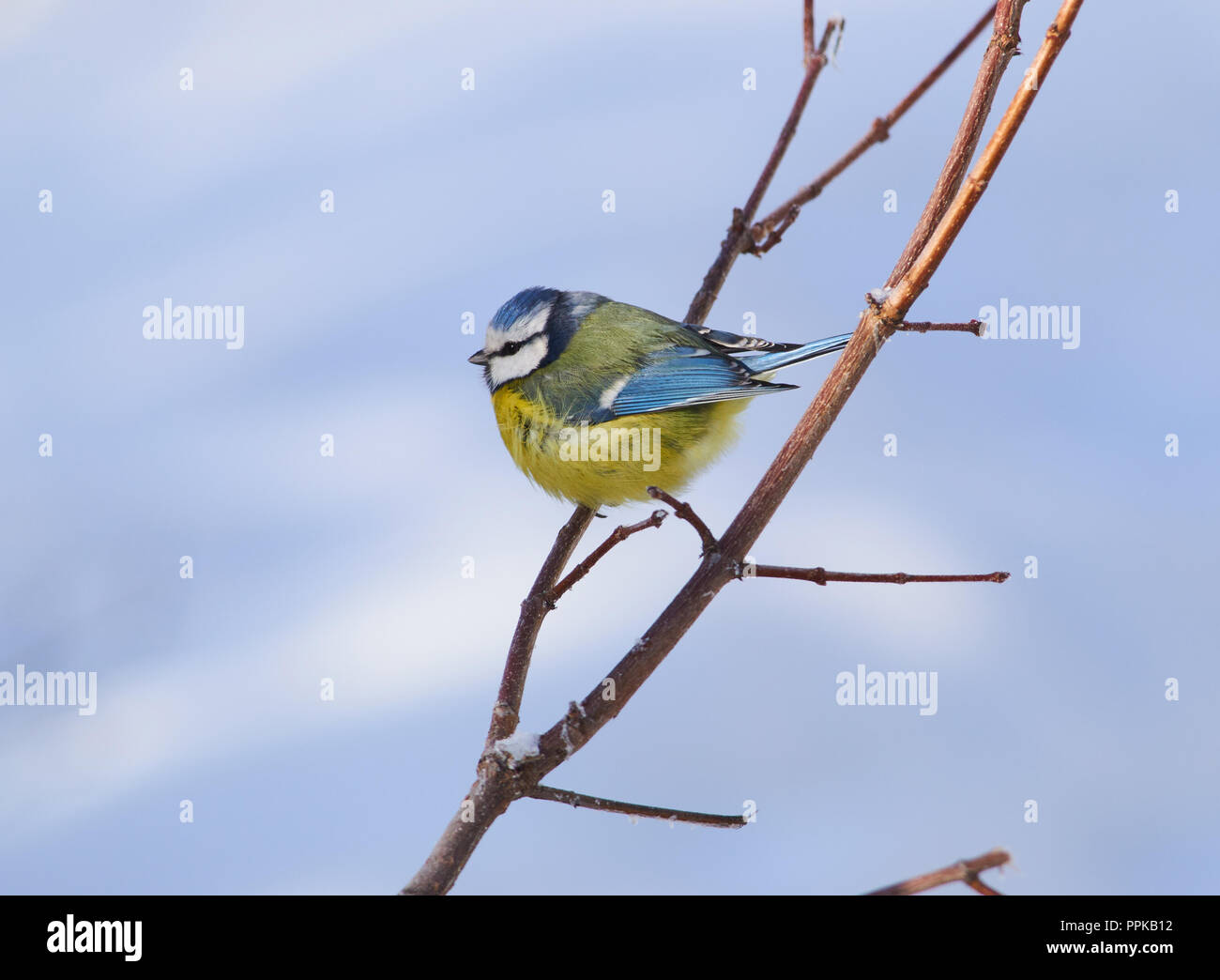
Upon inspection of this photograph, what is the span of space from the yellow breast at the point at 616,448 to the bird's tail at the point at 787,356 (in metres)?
0.05

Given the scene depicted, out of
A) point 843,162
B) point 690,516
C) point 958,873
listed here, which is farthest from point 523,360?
point 958,873

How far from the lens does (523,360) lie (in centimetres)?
139

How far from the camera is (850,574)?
735 millimetres

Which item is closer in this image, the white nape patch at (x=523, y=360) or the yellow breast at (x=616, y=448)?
the yellow breast at (x=616, y=448)

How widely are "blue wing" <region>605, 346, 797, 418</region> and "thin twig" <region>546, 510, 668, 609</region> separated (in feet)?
1.43

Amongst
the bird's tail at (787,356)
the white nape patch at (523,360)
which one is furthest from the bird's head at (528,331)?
the bird's tail at (787,356)

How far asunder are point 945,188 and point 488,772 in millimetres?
525

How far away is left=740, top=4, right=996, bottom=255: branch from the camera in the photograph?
1077 millimetres

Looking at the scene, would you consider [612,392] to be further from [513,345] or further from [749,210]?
[749,210]

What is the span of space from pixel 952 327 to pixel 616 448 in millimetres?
602

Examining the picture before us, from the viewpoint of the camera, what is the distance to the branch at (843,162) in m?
1.08

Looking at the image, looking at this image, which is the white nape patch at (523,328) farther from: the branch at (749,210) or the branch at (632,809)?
the branch at (632,809)

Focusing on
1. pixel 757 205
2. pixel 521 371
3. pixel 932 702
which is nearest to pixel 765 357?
pixel 757 205

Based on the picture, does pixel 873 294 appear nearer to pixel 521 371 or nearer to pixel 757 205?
pixel 757 205
